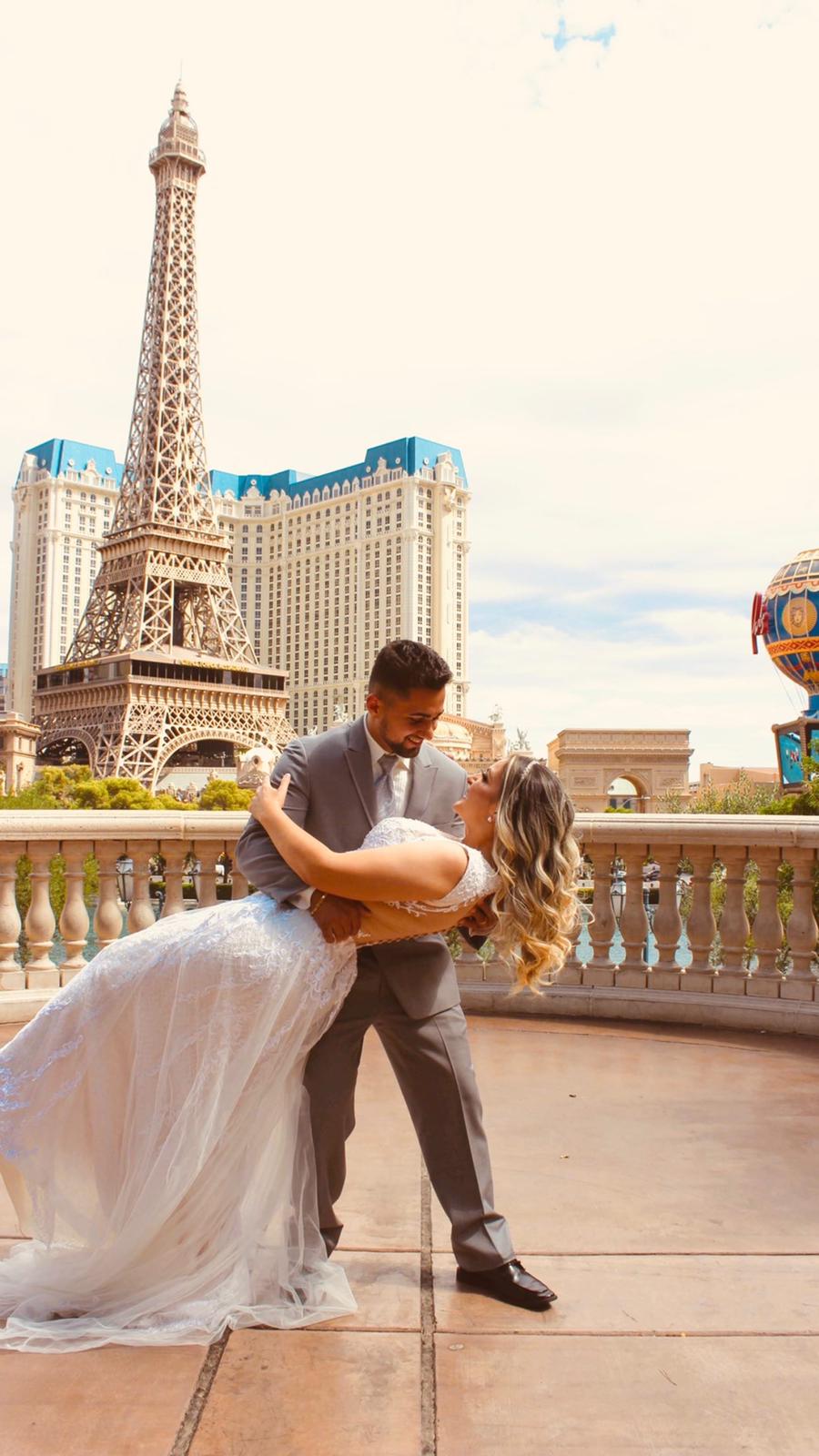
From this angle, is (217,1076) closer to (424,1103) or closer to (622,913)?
(424,1103)

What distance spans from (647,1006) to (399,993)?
153 inches

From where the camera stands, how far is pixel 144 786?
60.8 metres

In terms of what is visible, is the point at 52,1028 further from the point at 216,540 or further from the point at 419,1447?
the point at 216,540

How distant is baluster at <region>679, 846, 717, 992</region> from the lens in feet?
22.1

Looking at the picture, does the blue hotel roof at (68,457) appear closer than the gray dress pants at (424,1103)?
No

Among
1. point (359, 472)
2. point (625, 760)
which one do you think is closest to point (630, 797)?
point (625, 760)

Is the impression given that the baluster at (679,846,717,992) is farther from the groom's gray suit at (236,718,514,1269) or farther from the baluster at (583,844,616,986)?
the groom's gray suit at (236,718,514,1269)

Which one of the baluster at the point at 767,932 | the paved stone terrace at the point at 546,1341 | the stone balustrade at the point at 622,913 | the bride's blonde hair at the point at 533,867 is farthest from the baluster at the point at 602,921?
the bride's blonde hair at the point at 533,867

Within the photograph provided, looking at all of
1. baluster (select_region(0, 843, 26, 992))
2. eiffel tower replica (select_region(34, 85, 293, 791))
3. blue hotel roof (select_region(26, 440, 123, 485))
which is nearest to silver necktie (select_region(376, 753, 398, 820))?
baluster (select_region(0, 843, 26, 992))

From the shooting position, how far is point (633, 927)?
688cm

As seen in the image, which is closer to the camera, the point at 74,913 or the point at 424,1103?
the point at 424,1103

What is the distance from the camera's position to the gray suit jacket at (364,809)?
3.33 meters

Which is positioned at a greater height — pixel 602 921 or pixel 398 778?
pixel 398 778

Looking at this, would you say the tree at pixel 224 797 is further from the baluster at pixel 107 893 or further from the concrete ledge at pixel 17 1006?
the concrete ledge at pixel 17 1006
